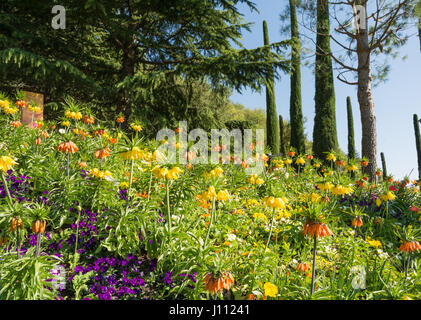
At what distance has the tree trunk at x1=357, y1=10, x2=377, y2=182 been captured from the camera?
8.38 meters

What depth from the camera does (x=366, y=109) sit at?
8.55 m

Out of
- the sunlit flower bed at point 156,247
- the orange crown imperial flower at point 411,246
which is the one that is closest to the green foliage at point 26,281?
the sunlit flower bed at point 156,247

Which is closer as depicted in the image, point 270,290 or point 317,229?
point 317,229

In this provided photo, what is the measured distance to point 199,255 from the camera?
220 centimetres

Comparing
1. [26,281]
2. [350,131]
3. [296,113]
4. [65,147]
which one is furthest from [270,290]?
[350,131]

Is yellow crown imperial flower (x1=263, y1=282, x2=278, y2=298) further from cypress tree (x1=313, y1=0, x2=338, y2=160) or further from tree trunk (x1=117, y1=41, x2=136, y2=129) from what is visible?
cypress tree (x1=313, y1=0, x2=338, y2=160)

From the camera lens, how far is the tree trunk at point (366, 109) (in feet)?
27.5

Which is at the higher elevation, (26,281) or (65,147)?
(65,147)

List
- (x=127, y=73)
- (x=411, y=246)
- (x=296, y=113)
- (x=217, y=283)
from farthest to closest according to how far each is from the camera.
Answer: (x=296, y=113)
(x=127, y=73)
(x=411, y=246)
(x=217, y=283)

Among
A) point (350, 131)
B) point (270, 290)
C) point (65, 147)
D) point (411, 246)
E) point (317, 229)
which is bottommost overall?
point (270, 290)

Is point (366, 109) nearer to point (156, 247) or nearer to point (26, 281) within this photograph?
point (156, 247)

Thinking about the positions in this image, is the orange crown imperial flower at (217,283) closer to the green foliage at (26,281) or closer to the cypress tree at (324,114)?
the green foliage at (26,281)

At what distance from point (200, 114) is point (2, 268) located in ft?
27.4

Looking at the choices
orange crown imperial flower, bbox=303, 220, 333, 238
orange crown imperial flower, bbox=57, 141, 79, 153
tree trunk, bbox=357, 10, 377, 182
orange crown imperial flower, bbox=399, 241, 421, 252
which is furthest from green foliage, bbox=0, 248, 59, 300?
tree trunk, bbox=357, 10, 377, 182
